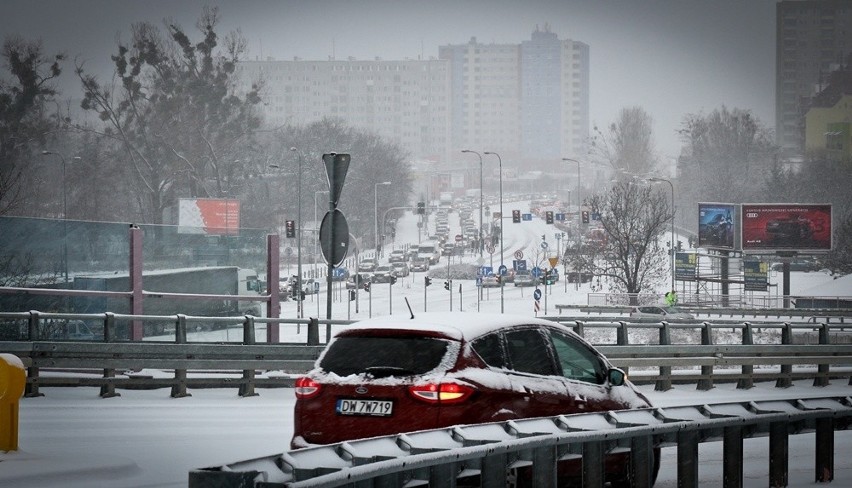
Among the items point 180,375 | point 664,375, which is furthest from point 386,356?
point 664,375

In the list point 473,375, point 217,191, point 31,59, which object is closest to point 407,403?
point 473,375

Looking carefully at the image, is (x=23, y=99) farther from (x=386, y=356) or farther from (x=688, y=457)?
(x=688, y=457)

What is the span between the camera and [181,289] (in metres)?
27.6

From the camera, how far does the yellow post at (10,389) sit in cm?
1264

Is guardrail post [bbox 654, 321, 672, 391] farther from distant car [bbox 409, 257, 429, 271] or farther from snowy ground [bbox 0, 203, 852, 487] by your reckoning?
distant car [bbox 409, 257, 429, 271]

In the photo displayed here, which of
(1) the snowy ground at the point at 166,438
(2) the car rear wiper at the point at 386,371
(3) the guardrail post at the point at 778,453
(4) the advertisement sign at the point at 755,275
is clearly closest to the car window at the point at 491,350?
(2) the car rear wiper at the point at 386,371

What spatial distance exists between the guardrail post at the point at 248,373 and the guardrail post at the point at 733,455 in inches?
467

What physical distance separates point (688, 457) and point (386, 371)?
7.86ft

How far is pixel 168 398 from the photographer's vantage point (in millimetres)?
21312

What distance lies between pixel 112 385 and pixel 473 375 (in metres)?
11.9

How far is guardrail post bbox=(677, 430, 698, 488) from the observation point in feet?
34.9

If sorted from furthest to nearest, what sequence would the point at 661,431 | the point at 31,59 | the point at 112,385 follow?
the point at 31,59 → the point at 112,385 → the point at 661,431

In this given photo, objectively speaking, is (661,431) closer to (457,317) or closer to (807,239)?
(457,317)

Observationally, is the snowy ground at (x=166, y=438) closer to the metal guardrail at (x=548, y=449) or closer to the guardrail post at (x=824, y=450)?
the guardrail post at (x=824, y=450)
